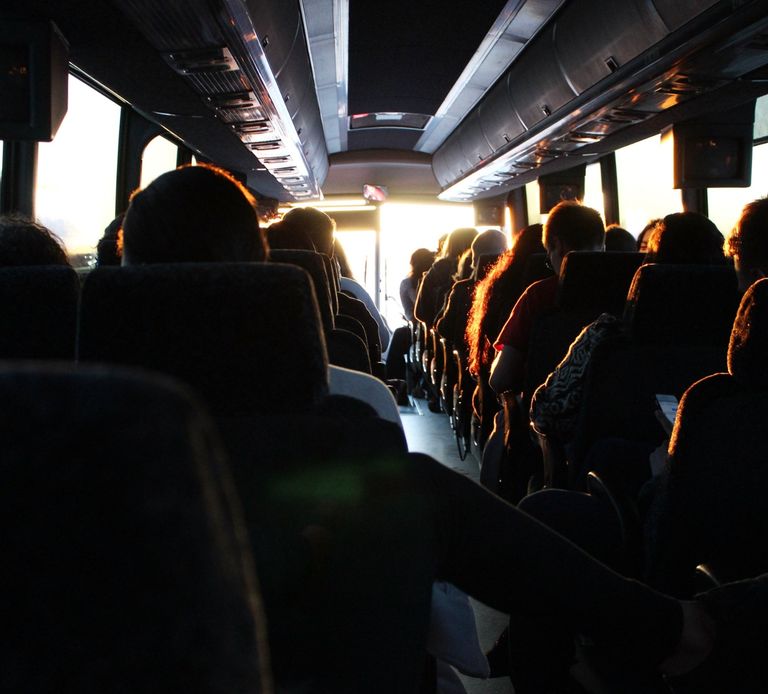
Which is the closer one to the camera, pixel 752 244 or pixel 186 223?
pixel 186 223

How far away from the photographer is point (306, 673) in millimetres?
1312

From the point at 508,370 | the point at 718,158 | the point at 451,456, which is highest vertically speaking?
the point at 718,158

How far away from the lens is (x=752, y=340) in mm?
1840

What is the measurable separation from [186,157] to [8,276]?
31.9 feet

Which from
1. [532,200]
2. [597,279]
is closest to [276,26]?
[597,279]

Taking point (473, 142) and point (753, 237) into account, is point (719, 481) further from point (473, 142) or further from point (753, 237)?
point (473, 142)

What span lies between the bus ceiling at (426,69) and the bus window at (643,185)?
20.1 inches

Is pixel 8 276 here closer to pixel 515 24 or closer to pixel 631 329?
pixel 631 329

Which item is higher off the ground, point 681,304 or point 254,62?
point 254,62

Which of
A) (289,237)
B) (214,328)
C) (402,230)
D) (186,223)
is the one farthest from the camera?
(402,230)

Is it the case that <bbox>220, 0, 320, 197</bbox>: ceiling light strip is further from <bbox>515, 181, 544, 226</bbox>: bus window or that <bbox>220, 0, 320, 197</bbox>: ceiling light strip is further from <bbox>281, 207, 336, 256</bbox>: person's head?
<bbox>515, 181, 544, 226</bbox>: bus window

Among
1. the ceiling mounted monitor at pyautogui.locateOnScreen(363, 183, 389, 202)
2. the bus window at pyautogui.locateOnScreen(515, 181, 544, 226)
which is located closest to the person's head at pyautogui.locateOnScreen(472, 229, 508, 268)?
the bus window at pyautogui.locateOnScreen(515, 181, 544, 226)

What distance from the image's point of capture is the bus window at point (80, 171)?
18.0ft

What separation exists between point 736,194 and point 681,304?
5582mm
